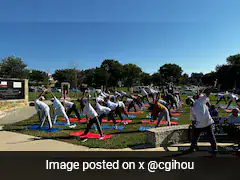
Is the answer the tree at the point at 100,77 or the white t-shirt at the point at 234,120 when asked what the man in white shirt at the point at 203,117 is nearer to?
the white t-shirt at the point at 234,120

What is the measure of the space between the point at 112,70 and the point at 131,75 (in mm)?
7518

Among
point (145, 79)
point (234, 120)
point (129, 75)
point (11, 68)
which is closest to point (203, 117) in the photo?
point (234, 120)

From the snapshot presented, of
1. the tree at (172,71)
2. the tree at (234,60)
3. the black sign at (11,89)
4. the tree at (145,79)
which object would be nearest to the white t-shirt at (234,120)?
the black sign at (11,89)

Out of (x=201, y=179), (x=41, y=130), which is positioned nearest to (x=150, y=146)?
(x=201, y=179)

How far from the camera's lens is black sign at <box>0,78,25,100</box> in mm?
16641

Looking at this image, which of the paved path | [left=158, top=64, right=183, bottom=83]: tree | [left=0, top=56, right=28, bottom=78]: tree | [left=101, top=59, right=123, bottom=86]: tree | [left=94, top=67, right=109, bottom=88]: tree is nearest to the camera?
the paved path

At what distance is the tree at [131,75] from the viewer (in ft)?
247

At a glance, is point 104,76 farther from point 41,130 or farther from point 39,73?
point 41,130

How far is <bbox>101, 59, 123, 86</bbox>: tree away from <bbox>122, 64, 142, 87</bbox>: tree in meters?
1.99

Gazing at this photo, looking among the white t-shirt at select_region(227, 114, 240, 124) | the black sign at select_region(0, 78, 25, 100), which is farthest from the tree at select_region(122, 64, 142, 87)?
the white t-shirt at select_region(227, 114, 240, 124)

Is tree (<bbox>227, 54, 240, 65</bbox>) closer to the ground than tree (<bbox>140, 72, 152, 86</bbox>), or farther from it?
farther from it

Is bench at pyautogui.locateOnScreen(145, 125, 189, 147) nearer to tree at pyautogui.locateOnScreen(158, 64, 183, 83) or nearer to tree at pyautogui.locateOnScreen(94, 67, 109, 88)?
tree at pyautogui.locateOnScreen(94, 67, 109, 88)

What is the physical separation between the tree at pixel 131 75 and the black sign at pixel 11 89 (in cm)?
5773

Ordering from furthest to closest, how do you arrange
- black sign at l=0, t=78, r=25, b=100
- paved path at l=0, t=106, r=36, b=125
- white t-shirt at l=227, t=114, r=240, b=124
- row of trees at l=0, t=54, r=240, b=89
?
row of trees at l=0, t=54, r=240, b=89, black sign at l=0, t=78, r=25, b=100, paved path at l=0, t=106, r=36, b=125, white t-shirt at l=227, t=114, r=240, b=124
